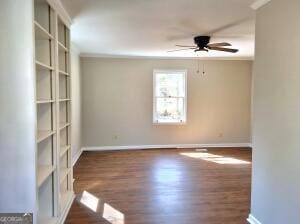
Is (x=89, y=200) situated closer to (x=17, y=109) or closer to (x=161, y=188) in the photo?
(x=161, y=188)

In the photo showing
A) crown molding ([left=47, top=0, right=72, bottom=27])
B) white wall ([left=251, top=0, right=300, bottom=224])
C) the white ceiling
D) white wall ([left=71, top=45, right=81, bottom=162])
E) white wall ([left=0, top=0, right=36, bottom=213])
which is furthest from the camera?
white wall ([left=71, top=45, right=81, bottom=162])

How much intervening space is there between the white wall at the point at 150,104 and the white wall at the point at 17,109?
4568mm

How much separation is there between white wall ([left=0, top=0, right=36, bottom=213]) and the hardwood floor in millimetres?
1119

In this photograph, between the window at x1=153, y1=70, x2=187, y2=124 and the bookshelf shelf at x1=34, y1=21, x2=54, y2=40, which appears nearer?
the bookshelf shelf at x1=34, y1=21, x2=54, y2=40

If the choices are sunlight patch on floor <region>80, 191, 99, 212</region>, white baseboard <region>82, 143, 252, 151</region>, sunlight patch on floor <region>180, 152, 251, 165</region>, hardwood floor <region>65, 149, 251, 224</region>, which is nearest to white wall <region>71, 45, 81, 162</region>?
hardwood floor <region>65, 149, 251, 224</region>

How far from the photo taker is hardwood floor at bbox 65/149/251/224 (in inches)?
120

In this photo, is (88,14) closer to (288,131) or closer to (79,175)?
(288,131)

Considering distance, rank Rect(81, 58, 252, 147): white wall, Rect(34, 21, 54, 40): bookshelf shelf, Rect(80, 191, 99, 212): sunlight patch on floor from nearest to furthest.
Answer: Rect(34, 21, 54, 40): bookshelf shelf, Rect(80, 191, 99, 212): sunlight patch on floor, Rect(81, 58, 252, 147): white wall

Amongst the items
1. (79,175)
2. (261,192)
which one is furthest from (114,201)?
(261,192)

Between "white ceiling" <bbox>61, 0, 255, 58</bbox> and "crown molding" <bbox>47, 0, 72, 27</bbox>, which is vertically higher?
"white ceiling" <bbox>61, 0, 255, 58</bbox>

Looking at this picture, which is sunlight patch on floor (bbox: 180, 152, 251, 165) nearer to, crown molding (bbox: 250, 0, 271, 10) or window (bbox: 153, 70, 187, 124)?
window (bbox: 153, 70, 187, 124)

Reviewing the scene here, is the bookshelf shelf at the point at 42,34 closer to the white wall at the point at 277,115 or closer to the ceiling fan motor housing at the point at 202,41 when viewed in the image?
the white wall at the point at 277,115

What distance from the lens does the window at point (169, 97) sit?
680 centimetres

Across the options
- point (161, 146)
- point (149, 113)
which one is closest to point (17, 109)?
point (149, 113)
